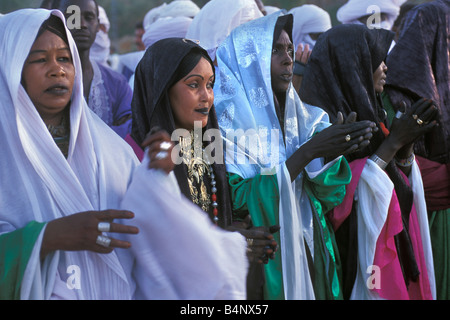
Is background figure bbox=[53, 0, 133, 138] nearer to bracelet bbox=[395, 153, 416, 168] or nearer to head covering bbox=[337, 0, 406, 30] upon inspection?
bracelet bbox=[395, 153, 416, 168]

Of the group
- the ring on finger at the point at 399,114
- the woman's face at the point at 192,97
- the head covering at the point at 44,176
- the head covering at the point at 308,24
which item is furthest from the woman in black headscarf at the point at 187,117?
the head covering at the point at 308,24

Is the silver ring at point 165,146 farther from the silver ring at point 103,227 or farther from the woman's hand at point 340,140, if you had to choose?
the woman's hand at point 340,140

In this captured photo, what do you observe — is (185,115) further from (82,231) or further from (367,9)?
(367,9)

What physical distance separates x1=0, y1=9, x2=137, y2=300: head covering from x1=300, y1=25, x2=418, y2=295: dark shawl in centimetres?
159

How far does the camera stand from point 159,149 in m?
2.27

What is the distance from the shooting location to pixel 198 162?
295cm

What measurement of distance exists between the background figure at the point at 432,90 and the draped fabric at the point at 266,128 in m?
0.70

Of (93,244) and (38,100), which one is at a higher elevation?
(38,100)

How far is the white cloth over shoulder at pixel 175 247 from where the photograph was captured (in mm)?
2244

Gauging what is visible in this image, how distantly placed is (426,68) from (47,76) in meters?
2.49

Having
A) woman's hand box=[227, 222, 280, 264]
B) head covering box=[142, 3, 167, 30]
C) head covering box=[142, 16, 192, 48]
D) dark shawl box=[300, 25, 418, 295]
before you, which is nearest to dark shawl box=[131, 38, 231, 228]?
woman's hand box=[227, 222, 280, 264]

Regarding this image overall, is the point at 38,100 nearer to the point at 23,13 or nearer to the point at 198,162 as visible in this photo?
the point at 23,13
